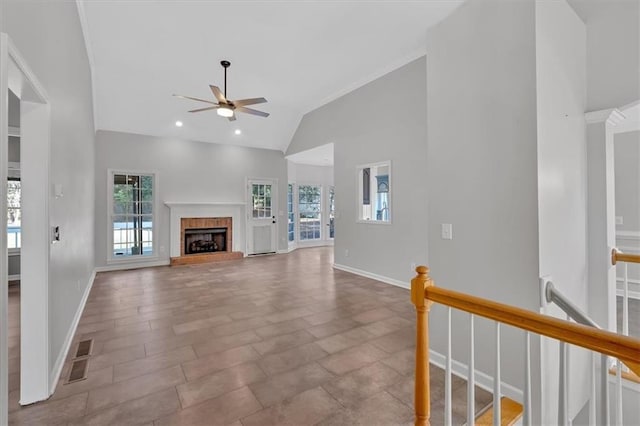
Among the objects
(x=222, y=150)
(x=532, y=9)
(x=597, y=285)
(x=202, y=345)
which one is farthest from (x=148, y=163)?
(x=597, y=285)

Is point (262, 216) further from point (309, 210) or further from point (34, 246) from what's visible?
point (34, 246)

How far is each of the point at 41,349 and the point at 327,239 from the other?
860 centimetres

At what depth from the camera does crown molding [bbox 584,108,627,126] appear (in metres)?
2.76

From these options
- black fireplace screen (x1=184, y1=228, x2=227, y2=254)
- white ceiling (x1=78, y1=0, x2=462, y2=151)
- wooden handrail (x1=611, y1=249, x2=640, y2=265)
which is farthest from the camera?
black fireplace screen (x1=184, y1=228, x2=227, y2=254)

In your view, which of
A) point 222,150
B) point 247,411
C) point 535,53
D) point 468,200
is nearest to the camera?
point 247,411

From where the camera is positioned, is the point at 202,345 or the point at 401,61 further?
the point at 401,61

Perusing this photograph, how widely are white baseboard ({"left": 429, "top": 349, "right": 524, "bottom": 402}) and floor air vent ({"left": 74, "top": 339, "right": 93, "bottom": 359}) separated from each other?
3.14 meters

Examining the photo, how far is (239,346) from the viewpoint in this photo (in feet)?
9.52

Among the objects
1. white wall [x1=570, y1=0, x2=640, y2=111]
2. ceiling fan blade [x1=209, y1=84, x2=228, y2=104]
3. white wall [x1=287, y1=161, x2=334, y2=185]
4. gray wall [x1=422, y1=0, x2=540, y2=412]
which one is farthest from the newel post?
white wall [x1=287, y1=161, x2=334, y2=185]

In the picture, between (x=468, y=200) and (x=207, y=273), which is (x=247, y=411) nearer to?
(x=468, y=200)

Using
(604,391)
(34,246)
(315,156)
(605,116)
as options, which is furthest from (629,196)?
(34,246)

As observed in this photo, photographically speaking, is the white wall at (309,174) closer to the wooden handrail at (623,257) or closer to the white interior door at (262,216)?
the white interior door at (262,216)

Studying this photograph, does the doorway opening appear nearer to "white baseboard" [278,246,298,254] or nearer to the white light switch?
the white light switch

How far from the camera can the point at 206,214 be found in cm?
760
